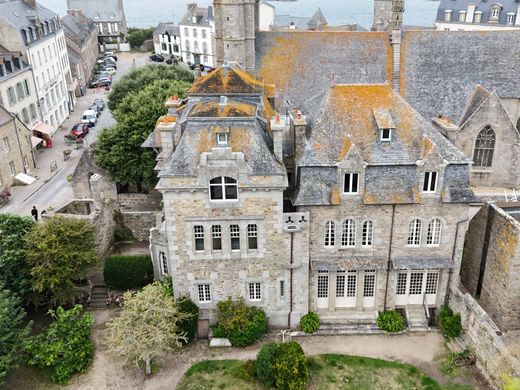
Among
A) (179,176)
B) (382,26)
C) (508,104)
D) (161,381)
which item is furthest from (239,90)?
(382,26)

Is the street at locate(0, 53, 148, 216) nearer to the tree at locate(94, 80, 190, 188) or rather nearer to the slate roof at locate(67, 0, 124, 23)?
the tree at locate(94, 80, 190, 188)

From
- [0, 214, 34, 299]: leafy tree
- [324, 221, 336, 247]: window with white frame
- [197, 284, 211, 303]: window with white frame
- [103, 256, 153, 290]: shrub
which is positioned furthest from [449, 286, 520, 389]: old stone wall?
[0, 214, 34, 299]: leafy tree

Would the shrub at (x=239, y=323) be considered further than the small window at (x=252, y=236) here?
Yes

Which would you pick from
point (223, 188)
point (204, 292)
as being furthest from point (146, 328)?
point (223, 188)

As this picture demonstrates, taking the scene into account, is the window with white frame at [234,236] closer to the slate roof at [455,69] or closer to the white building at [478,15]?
the slate roof at [455,69]

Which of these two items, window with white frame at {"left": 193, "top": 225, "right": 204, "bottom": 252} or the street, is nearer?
window with white frame at {"left": 193, "top": 225, "right": 204, "bottom": 252}

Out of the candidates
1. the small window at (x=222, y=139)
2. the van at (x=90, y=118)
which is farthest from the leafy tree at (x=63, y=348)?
the van at (x=90, y=118)
